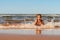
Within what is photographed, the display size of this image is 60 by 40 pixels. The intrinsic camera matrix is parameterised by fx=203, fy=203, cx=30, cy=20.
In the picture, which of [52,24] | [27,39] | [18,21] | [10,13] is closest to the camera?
[27,39]

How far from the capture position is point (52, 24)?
9664 mm

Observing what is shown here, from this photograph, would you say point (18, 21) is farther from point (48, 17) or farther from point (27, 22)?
point (48, 17)

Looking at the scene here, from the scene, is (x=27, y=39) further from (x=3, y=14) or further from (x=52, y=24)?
(x=3, y=14)

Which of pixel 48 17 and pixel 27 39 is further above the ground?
pixel 27 39

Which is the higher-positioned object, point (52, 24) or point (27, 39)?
point (27, 39)

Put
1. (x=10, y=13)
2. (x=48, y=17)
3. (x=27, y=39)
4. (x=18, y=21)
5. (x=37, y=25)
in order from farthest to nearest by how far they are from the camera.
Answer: (x=10, y=13), (x=48, y=17), (x=18, y=21), (x=37, y=25), (x=27, y=39)

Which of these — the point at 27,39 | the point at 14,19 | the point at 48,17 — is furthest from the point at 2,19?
the point at 27,39

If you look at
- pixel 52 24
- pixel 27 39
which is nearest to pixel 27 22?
pixel 52 24

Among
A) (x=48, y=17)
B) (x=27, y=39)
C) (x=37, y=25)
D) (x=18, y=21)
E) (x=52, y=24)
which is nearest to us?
(x=27, y=39)

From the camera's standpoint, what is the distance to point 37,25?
25.9 ft

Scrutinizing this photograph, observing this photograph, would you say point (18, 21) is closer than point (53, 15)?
Yes

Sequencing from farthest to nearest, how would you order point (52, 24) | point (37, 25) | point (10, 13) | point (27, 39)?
1. point (10, 13)
2. point (52, 24)
3. point (37, 25)
4. point (27, 39)

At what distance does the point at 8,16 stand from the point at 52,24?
2949 mm

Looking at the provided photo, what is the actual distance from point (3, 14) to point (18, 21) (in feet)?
5.65
